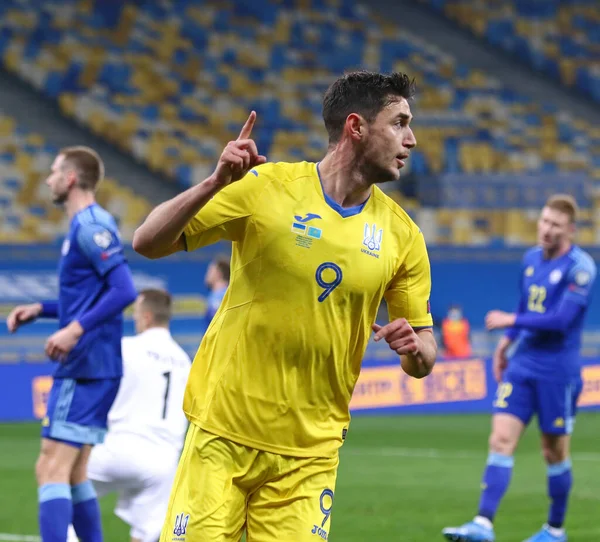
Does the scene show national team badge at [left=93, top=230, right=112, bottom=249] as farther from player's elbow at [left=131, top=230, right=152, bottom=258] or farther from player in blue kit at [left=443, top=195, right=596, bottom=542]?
player in blue kit at [left=443, top=195, right=596, bottom=542]

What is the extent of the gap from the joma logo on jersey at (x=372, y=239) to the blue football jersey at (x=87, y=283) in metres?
2.31

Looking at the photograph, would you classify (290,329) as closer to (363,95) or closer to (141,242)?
(141,242)

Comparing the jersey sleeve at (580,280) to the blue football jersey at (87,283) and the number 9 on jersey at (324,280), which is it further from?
the number 9 on jersey at (324,280)

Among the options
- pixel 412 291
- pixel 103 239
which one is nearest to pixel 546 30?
pixel 103 239

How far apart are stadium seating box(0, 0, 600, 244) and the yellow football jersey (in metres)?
18.5

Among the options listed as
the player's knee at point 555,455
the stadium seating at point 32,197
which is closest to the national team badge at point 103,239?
the player's knee at point 555,455

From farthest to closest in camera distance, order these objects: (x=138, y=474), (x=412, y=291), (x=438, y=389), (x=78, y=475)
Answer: (x=438, y=389) → (x=138, y=474) → (x=78, y=475) → (x=412, y=291)

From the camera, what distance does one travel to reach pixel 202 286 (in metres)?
19.5

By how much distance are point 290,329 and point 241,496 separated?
0.61m

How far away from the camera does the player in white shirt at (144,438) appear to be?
21.8 ft

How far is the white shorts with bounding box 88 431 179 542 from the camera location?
21.7ft

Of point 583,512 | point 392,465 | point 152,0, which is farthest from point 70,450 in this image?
point 152,0

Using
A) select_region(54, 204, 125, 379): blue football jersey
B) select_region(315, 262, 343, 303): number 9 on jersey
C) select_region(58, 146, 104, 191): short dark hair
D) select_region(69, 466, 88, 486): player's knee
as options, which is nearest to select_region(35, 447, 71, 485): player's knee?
select_region(69, 466, 88, 486): player's knee

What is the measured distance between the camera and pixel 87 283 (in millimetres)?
6105
